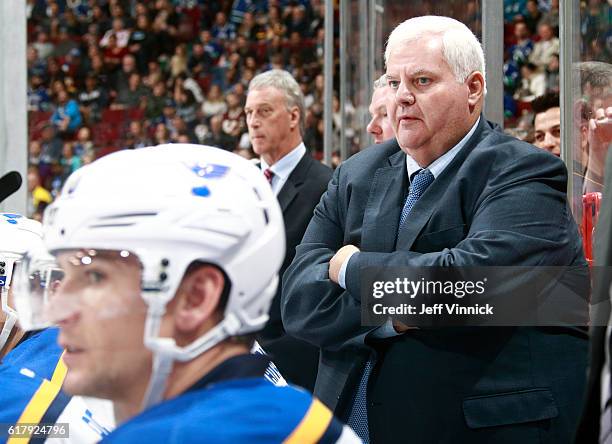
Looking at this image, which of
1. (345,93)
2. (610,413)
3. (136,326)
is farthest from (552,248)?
(345,93)

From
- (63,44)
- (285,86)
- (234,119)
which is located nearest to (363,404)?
(285,86)

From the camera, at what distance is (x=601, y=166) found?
237 cm

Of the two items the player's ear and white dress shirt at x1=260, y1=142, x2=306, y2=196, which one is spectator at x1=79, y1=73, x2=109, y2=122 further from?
the player's ear

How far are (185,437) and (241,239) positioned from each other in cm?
22

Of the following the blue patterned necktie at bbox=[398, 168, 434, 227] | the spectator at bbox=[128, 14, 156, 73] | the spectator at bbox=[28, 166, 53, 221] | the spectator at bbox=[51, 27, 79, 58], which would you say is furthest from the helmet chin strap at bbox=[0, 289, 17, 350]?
the spectator at bbox=[51, 27, 79, 58]

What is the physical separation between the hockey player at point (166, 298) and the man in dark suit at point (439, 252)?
88cm

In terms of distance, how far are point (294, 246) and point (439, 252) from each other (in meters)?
1.25

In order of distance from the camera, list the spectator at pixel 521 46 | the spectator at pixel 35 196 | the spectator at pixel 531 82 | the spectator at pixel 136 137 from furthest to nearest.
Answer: the spectator at pixel 136 137 < the spectator at pixel 35 196 < the spectator at pixel 521 46 < the spectator at pixel 531 82

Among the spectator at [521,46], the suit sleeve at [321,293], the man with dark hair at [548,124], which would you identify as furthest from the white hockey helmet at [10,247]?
the spectator at [521,46]

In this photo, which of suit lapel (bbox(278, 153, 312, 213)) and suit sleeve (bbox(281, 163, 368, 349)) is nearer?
suit sleeve (bbox(281, 163, 368, 349))

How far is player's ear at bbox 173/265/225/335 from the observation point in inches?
42.6

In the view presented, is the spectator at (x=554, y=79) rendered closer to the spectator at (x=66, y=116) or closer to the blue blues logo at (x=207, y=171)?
the blue blues logo at (x=207, y=171)

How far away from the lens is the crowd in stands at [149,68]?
12188 mm

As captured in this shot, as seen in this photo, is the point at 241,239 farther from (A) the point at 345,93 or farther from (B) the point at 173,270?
(A) the point at 345,93
